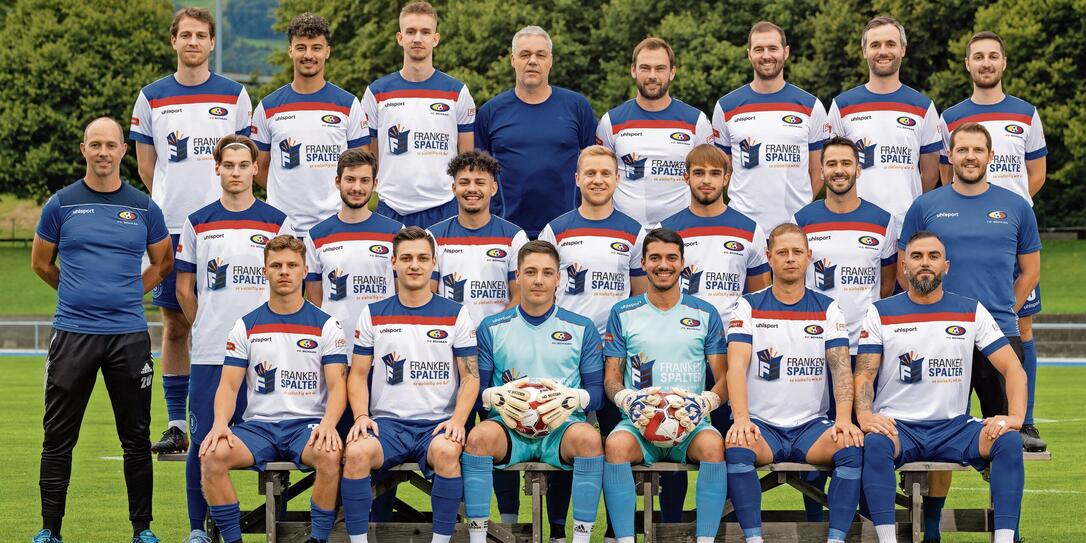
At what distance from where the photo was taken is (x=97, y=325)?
26.0ft

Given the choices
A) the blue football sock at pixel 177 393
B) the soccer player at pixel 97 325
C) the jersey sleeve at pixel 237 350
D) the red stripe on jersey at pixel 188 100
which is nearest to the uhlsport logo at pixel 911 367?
the jersey sleeve at pixel 237 350

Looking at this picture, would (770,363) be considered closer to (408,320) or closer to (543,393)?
(543,393)

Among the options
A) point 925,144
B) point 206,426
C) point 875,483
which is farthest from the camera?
Answer: point 925,144

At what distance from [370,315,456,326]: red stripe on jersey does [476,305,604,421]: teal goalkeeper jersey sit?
0.24 metres

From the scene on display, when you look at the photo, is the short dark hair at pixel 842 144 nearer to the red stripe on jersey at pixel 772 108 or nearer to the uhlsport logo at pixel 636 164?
the red stripe on jersey at pixel 772 108

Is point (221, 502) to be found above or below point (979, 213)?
below

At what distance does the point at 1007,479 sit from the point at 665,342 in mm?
1881

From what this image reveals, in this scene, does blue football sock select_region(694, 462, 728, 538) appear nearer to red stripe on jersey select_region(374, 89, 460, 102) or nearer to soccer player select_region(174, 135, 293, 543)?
soccer player select_region(174, 135, 293, 543)

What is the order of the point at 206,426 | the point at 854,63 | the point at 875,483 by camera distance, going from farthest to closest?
the point at 854,63, the point at 206,426, the point at 875,483

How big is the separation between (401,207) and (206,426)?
1.95 m

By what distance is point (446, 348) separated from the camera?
758cm

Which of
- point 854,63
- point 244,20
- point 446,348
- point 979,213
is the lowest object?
point 446,348

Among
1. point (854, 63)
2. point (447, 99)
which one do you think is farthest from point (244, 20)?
point (447, 99)

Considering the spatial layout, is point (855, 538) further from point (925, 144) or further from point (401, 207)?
point (401, 207)
